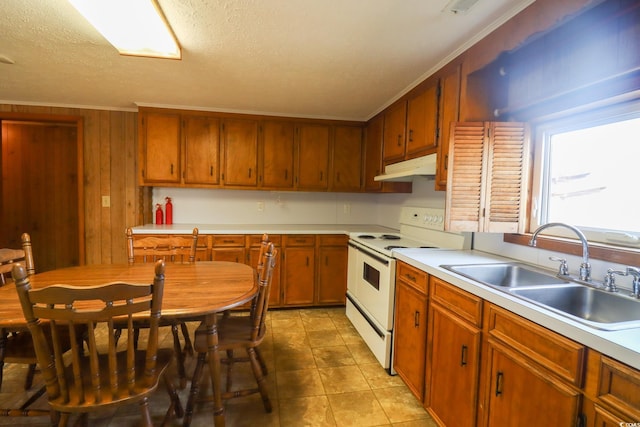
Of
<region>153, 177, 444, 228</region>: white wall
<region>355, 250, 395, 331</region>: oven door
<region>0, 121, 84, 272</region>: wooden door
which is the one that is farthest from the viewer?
<region>0, 121, 84, 272</region>: wooden door

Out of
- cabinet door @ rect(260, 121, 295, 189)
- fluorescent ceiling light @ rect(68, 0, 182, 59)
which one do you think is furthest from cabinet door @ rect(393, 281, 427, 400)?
fluorescent ceiling light @ rect(68, 0, 182, 59)

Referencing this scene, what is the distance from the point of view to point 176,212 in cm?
363

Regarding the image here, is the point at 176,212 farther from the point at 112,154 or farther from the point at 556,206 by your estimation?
the point at 556,206

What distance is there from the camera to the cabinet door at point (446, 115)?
198cm

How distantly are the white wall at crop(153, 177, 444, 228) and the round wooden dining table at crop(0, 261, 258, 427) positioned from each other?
5.39 ft

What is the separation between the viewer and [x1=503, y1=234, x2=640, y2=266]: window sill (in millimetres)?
1276

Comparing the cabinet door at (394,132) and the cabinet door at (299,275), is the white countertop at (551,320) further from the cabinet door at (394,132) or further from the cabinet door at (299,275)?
the cabinet door at (299,275)

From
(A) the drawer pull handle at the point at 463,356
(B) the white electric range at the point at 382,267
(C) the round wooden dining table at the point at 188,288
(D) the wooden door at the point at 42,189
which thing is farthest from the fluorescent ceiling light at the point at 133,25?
(D) the wooden door at the point at 42,189

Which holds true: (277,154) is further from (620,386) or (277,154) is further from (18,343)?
(620,386)

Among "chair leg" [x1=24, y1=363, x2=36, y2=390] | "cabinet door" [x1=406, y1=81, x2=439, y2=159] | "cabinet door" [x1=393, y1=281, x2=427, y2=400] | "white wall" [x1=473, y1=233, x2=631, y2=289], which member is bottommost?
"chair leg" [x1=24, y1=363, x2=36, y2=390]

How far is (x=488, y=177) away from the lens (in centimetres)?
179

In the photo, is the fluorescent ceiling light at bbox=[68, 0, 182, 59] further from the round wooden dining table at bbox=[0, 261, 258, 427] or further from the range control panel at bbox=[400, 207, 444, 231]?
the range control panel at bbox=[400, 207, 444, 231]

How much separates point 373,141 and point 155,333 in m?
2.91

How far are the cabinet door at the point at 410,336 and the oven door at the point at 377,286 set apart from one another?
0.07m
